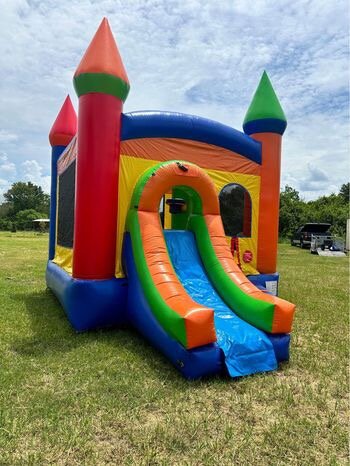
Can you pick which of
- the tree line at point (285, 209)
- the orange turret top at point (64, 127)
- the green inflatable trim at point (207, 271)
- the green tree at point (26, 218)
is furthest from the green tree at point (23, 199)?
the green inflatable trim at point (207, 271)

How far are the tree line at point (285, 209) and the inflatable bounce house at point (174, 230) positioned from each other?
69.9 feet

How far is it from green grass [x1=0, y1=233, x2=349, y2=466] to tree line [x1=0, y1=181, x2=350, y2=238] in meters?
23.8

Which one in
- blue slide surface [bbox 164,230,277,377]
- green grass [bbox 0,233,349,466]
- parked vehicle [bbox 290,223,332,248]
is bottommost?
green grass [bbox 0,233,349,466]

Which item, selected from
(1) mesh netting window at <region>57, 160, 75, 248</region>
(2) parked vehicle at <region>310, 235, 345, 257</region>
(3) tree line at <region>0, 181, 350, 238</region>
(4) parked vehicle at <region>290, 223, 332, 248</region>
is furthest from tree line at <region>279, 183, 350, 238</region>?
(1) mesh netting window at <region>57, 160, 75, 248</region>

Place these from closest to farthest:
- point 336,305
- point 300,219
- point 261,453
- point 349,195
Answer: point 261,453 < point 336,305 < point 300,219 < point 349,195

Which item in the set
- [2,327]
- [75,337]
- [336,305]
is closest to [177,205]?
[75,337]

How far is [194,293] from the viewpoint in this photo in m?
Result: 4.16

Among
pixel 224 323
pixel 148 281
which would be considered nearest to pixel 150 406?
pixel 224 323

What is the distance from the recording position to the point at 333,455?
2.18 metres

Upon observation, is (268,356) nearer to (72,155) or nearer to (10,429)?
(10,429)

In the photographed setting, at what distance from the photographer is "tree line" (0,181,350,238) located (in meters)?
28.7

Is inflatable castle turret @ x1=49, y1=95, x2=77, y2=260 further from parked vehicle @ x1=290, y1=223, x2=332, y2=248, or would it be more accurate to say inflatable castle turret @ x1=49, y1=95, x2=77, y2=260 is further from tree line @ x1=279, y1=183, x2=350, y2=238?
tree line @ x1=279, y1=183, x2=350, y2=238

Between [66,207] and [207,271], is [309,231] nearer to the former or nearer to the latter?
[66,207]

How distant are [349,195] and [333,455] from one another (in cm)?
4795
